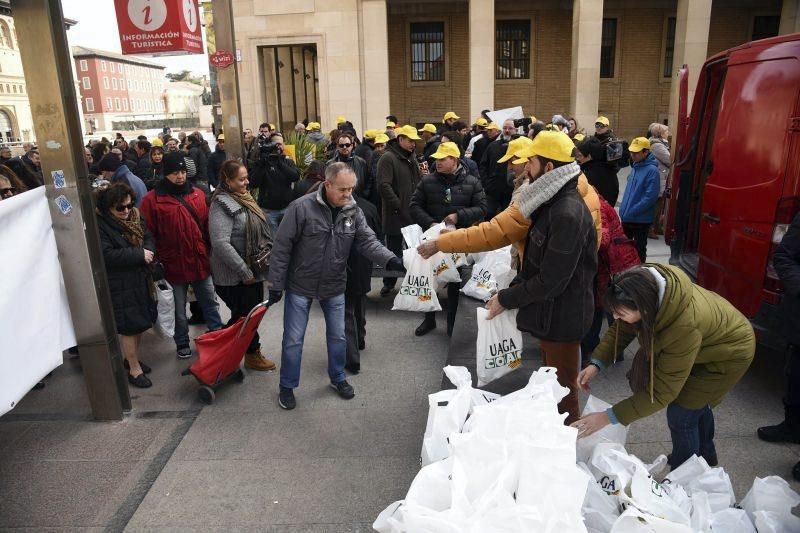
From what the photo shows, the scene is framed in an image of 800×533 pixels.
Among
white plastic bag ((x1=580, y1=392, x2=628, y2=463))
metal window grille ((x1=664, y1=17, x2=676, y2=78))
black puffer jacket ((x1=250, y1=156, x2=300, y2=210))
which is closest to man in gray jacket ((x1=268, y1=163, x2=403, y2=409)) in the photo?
white plastic bag ((x1=580, y1=392, x2=628, y2=463))

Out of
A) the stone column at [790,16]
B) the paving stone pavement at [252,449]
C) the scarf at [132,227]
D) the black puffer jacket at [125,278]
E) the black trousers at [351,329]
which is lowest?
the paving stone pavement at [252,449]

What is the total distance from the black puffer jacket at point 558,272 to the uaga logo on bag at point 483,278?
2085 mm

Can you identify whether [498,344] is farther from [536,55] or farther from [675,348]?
[536,55]

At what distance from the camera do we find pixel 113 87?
9244 centimetres

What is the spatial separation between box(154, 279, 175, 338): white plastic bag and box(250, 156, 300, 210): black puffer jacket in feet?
8.10

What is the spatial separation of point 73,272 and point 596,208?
3.67 m

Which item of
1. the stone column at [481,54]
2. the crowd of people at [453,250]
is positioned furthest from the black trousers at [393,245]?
the stone column at [481,54]

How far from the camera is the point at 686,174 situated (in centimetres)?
594

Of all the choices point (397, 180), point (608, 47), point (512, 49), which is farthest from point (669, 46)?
point (397, 180)

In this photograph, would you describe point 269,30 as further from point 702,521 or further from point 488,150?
point 702,521

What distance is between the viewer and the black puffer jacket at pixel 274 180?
296 inches

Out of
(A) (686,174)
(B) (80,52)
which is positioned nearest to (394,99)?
(A) (686,174)

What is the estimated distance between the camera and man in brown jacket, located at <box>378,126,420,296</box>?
7.01 metres

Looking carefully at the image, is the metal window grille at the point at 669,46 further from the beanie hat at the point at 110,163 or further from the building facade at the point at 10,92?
the building facade at the point at 10,92
